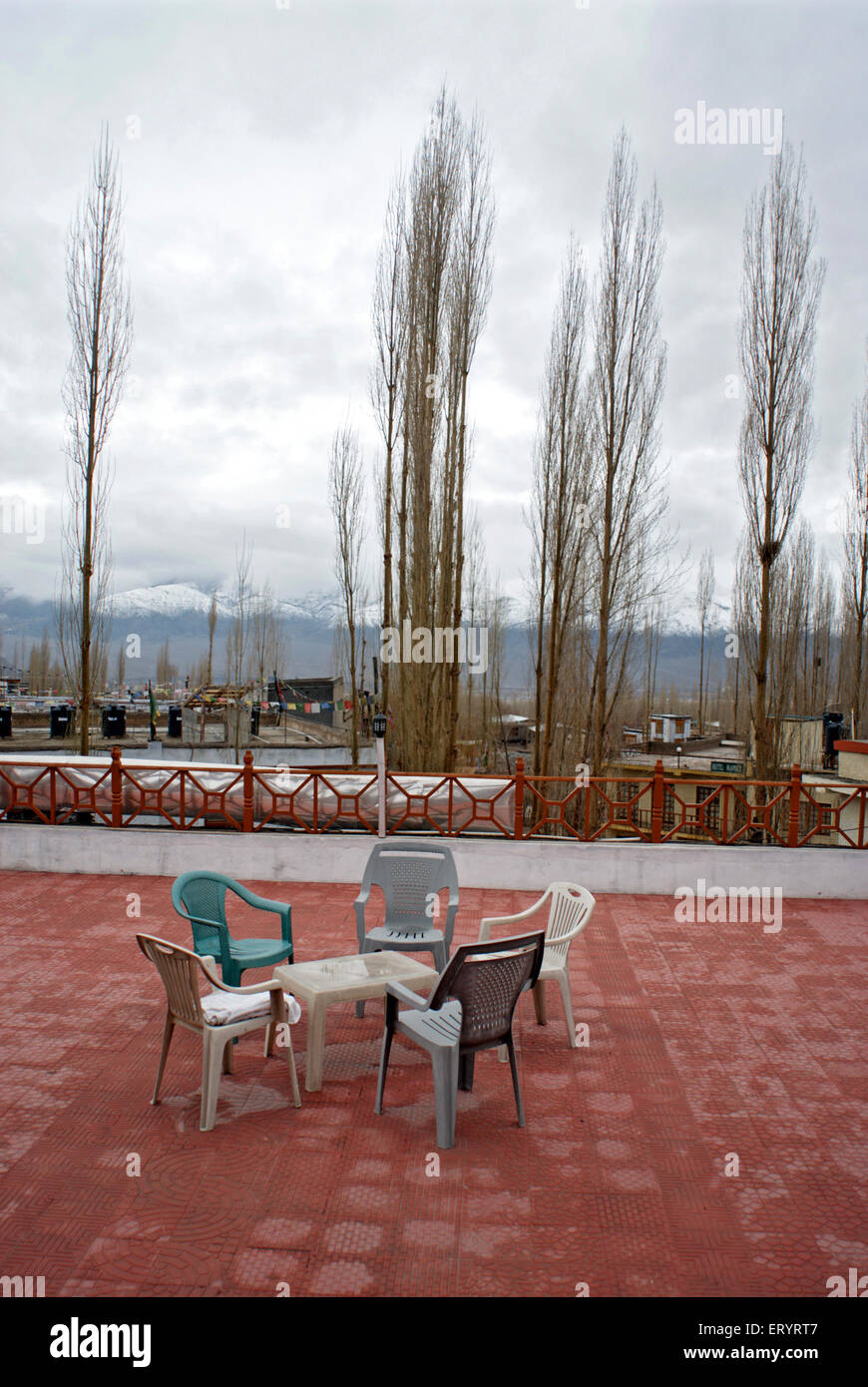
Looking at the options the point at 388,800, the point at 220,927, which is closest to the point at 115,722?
the point at 388,800

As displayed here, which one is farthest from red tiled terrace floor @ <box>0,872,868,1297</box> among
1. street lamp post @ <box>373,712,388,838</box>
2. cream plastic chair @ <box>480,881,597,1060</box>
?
street lamp post @ <box>373,712,388,838</box>

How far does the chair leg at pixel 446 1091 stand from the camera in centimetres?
356

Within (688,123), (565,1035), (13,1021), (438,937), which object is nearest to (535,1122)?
(565,1035)

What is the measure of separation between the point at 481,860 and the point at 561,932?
3.03 m

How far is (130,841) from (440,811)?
3.39 m

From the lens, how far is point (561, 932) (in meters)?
5.21

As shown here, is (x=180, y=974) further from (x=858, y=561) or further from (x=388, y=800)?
(x=858, y=561)

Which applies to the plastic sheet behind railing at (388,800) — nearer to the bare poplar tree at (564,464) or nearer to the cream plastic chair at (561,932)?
the cream plastic chair at (561,932)

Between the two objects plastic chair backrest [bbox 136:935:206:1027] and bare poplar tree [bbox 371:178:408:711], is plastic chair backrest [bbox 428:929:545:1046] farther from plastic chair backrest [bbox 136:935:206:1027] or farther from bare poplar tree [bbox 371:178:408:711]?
bare poplar tree [bbox 371:178:408:711]

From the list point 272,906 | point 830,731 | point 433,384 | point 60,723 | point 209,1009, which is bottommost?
point 209,1009

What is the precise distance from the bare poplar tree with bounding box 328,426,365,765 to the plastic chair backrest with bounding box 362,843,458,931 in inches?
465

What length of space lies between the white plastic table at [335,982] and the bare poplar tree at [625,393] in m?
10.8

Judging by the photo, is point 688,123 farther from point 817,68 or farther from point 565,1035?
point 565,1035

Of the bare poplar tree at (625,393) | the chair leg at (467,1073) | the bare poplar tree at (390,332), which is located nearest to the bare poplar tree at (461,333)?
the bare poplar tree at (390,332)
